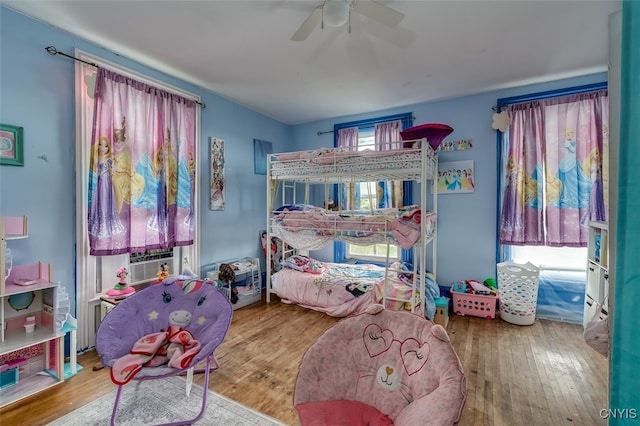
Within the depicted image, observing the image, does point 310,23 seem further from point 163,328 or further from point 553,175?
point 553,175

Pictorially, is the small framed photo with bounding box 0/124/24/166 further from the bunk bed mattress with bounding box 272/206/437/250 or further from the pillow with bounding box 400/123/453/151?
the pillow with bounding box 400/123/453/151

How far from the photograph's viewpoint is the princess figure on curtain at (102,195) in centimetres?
245

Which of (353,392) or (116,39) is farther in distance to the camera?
(116,39)

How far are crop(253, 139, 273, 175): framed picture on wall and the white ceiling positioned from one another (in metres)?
0.89

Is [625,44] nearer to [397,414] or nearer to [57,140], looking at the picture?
[397,414]

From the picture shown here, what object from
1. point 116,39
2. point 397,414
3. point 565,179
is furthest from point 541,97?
point 116,39

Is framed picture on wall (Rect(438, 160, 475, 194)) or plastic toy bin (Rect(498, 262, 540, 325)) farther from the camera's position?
framed picture on wall (Rect(438, 160, 475, 194))

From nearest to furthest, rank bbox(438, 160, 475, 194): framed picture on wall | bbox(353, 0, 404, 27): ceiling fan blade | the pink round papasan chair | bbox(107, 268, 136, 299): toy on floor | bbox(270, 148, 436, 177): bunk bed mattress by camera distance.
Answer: the pink round papasan chair
bbox(353, 0, 404, 27): ceiling fan blade
bbox(107, 268, 136, 299): toy on floor
bbox(270, 148, 436, 177): bunk bed mattress
bbox(438, 160, 475, 194): framed picture on wall

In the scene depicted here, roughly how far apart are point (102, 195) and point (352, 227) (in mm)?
2394

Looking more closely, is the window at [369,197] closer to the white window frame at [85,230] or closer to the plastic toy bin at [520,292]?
the plastic toy bin at [520,292]

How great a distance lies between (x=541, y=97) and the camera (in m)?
3.29

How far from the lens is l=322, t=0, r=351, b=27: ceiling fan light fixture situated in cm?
182

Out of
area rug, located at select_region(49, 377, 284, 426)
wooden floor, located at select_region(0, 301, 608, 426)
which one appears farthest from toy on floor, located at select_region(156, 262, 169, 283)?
area rug, located at select_region(49, 377, 284, 426)

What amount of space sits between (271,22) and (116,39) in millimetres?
1389
